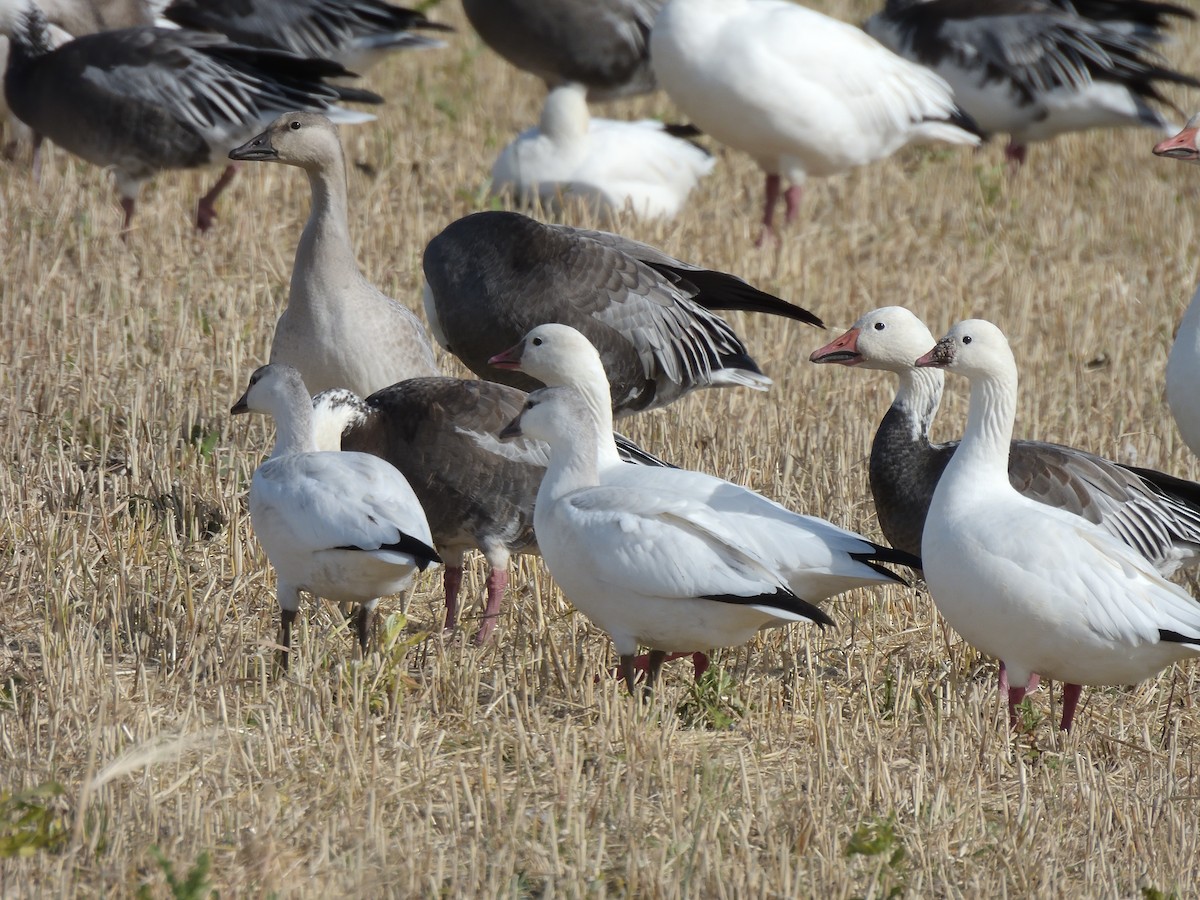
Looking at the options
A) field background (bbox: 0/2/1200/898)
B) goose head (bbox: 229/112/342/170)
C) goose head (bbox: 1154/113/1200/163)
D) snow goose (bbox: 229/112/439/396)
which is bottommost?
field background (bbox: 0/2/1200/898)

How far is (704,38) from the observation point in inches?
337

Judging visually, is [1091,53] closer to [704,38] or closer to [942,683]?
[704,38]

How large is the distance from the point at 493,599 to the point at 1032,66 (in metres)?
7.16

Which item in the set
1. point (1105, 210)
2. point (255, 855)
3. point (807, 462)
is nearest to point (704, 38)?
point (1105, 210)

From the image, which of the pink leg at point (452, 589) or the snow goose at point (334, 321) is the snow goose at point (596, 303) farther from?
the pink leg at point (452, 589)

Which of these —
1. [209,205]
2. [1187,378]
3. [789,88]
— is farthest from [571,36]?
[1187,378]

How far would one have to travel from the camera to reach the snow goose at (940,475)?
477cm

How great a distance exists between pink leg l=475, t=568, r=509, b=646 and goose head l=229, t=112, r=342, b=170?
190cm

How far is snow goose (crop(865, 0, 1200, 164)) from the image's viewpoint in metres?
10.5

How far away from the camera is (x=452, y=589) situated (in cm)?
480

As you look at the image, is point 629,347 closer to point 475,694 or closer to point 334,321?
point 334,321

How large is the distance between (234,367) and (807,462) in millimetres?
2210

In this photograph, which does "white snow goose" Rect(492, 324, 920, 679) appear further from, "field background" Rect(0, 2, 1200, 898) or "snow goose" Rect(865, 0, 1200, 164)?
"snow goose" Rect(865, 0, 1200, 164)

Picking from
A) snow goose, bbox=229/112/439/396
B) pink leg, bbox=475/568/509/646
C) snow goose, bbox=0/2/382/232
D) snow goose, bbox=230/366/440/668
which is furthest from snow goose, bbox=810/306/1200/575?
snow goose, bbox=0/2/382/232
